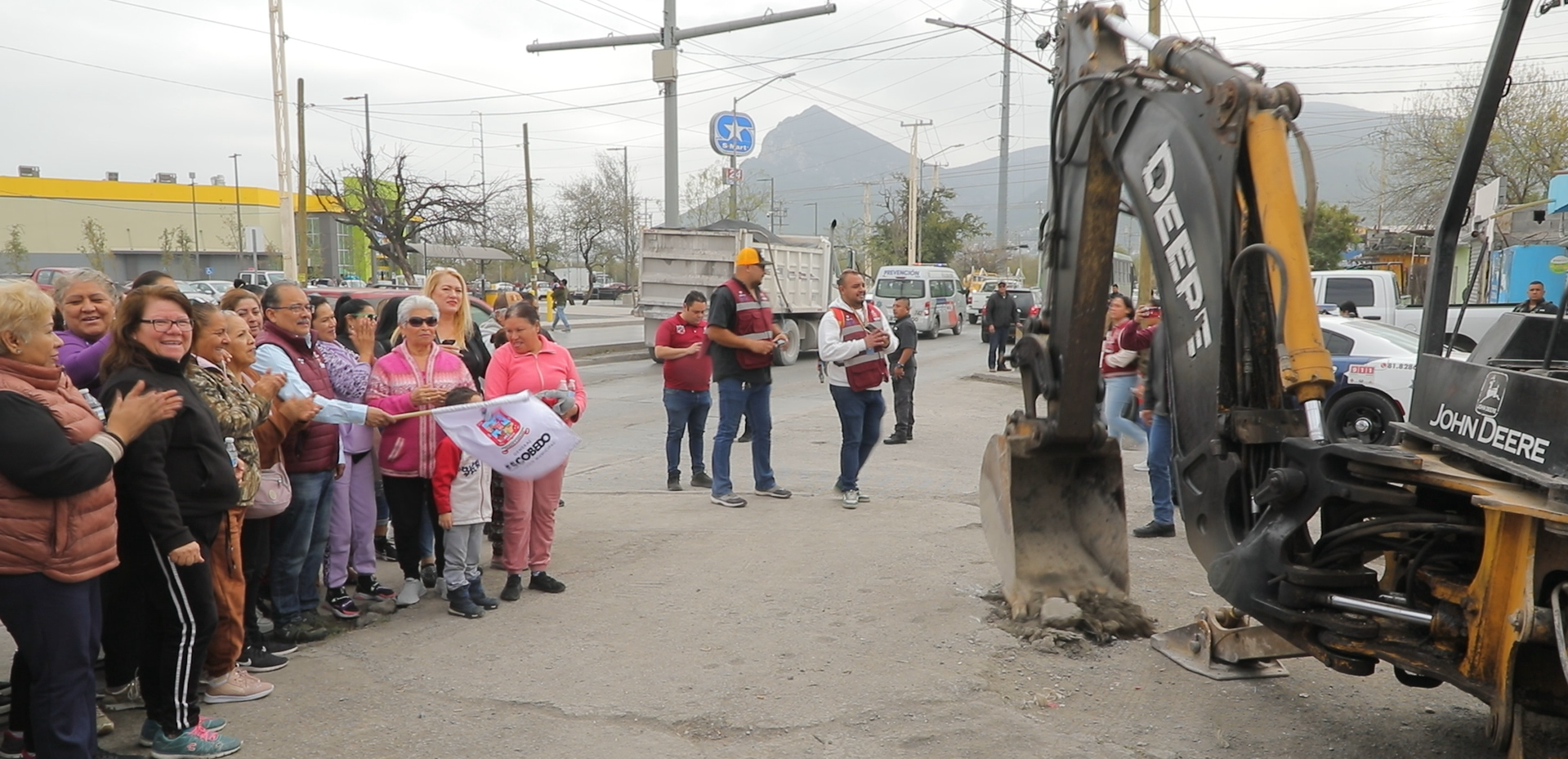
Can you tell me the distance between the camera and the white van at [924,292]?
30.5 metres

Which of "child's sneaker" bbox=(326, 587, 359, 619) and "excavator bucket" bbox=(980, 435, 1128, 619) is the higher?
"excavator bucket" bbox=(980, 435, 1128, 619)

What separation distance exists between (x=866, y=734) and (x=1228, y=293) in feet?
6.81

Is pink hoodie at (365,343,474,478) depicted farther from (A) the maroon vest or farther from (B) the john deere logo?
(B) the john deere logo

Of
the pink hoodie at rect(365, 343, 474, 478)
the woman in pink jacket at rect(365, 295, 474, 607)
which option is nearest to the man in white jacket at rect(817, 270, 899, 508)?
the woman in pink jacket at rect(365, 295, 474, 607)

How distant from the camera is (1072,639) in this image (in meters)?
5.10

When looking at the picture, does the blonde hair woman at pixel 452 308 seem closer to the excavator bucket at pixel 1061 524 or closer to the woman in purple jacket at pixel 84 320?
the woman in purple jacket at pixel 84 320

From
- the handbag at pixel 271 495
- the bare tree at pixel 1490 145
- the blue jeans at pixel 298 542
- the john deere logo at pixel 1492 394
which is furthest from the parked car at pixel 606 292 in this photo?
the john deere logo at pixel 1492 394

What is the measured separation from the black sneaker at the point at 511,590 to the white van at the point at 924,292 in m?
23.5

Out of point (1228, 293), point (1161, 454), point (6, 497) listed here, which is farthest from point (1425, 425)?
point (6, 497)

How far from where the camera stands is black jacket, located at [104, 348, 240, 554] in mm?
3889

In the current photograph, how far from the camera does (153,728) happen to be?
4.09 metres

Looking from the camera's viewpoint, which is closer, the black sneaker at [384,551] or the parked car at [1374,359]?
the black sneaker at [384,551]

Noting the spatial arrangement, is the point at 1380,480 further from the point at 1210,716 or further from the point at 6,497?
the point at 6,497

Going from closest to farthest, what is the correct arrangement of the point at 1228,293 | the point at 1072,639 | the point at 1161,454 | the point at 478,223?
the point at 1228,293 → the point at 1072,639 → the point at 1161,454 → the point at 478,223
